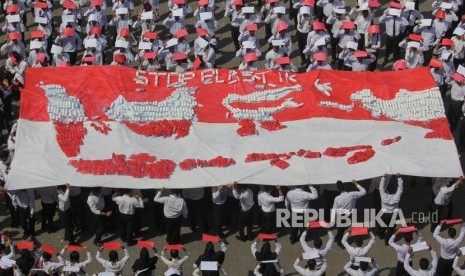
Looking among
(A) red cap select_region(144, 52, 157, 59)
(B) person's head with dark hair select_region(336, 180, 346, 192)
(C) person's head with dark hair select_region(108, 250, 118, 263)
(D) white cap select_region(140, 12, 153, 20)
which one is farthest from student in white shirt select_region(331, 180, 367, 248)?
(D) white cap select_region(140, 12, 153, 20)

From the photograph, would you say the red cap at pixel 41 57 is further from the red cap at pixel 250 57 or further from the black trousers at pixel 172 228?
the black trousers at pixel 172 228

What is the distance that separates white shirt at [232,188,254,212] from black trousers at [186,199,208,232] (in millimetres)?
903

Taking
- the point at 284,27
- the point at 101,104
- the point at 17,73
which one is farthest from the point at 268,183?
the point at 17,73

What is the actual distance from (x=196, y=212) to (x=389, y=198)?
4.11m

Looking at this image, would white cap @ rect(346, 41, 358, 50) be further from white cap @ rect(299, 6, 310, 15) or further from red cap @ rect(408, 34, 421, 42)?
white cap @ rect(299, 6, 310, 15)

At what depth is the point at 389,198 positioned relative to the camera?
20.5 m

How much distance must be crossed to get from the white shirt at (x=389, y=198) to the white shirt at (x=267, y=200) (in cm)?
209

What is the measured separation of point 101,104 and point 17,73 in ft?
10.9

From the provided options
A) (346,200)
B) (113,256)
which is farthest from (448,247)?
(113,256)

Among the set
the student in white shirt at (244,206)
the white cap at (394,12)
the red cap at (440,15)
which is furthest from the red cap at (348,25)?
the student in white shirt at (244,206)

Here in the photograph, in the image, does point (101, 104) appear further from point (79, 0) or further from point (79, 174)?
point (79, 0)

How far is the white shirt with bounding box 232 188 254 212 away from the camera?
20703 mm

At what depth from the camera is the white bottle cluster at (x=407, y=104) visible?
22.5 metres

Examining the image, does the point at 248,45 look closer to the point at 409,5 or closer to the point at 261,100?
the point at 261,100
